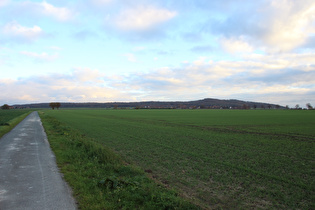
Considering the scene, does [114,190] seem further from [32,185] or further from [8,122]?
[8,122]

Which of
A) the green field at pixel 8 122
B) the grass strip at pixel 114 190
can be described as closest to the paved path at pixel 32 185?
the grass strip at pixel 114 190

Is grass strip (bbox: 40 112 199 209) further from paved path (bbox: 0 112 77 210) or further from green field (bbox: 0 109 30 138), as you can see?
green field (bbox: 0 109 30 138)

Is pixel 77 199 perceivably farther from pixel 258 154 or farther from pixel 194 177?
pixel 258 154

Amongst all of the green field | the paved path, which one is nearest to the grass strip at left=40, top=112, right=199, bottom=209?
the paved path

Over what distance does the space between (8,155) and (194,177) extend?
31.9 ft

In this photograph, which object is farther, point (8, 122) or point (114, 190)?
point (8, 122)

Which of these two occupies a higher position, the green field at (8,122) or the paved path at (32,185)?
the paved path at (32,185)

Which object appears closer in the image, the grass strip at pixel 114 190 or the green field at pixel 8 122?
the grass strip at pixel 114 190

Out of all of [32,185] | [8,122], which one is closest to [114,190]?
[32,185]

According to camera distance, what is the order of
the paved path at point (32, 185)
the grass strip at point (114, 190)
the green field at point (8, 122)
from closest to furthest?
the paved path at point (32, 185), the grass strip at point (114, 190), the green field at point (8, 122)

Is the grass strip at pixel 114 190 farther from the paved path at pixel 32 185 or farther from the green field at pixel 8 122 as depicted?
the green field at pixel 8 122

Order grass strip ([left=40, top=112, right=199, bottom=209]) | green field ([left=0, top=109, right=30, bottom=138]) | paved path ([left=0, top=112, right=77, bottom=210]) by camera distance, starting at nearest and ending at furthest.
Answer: paved path ([left=0, top=112, right=77, bottom=210]), grass strip ([left=40, top=112, right=199, bottom=209]), green field ([left=0, top=109, right=30, bottom=138])

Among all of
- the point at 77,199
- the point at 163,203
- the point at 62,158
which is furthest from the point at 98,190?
the point at 62,158

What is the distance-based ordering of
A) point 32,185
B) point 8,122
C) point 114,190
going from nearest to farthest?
1. point 114,190
2. point 32,185
3. point 8,122
